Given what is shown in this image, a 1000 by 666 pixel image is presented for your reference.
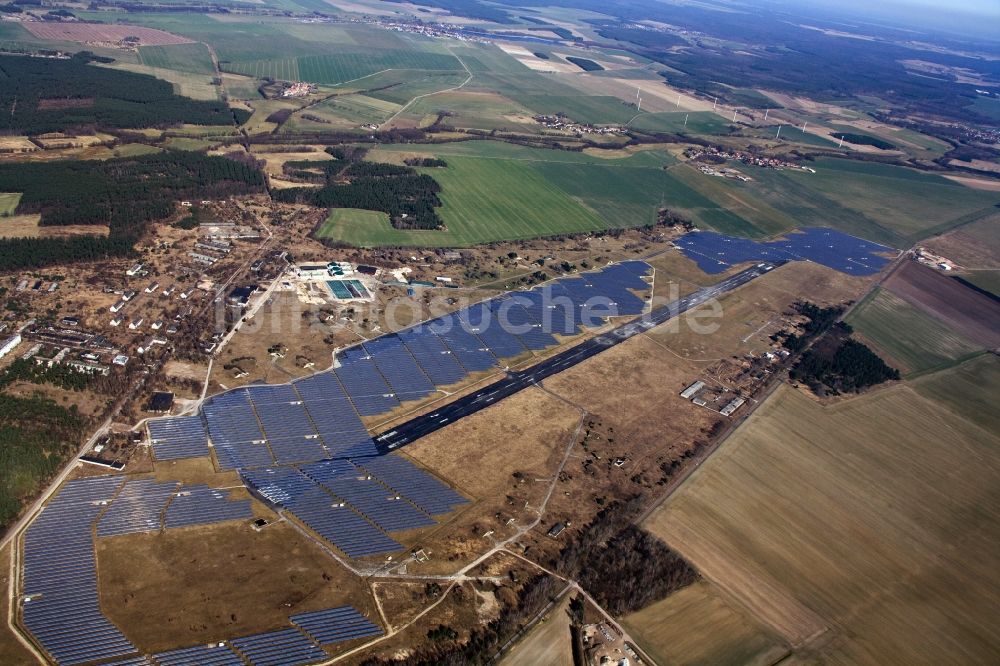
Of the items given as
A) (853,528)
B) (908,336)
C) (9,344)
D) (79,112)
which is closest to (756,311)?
(908,336)

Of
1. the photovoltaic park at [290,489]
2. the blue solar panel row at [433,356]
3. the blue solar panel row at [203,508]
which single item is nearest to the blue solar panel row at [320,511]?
the photovoltaic park at [290,489]

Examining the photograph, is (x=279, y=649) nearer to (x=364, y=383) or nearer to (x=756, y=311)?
(x=364, y=383)

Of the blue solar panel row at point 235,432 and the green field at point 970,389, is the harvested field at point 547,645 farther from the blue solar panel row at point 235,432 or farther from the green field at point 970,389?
the green field at point 970,389

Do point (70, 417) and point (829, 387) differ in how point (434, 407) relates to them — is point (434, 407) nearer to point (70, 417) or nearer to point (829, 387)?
point (70, 417)

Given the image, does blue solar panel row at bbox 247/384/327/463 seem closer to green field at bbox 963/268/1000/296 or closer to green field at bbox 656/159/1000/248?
green field at bbox 656/159/1000/248

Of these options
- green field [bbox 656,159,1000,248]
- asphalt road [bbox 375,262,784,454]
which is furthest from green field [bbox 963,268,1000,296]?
asphalt road [bbox 375,262,784,454]

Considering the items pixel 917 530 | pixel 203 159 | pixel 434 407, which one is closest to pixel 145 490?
pixel 434 407
